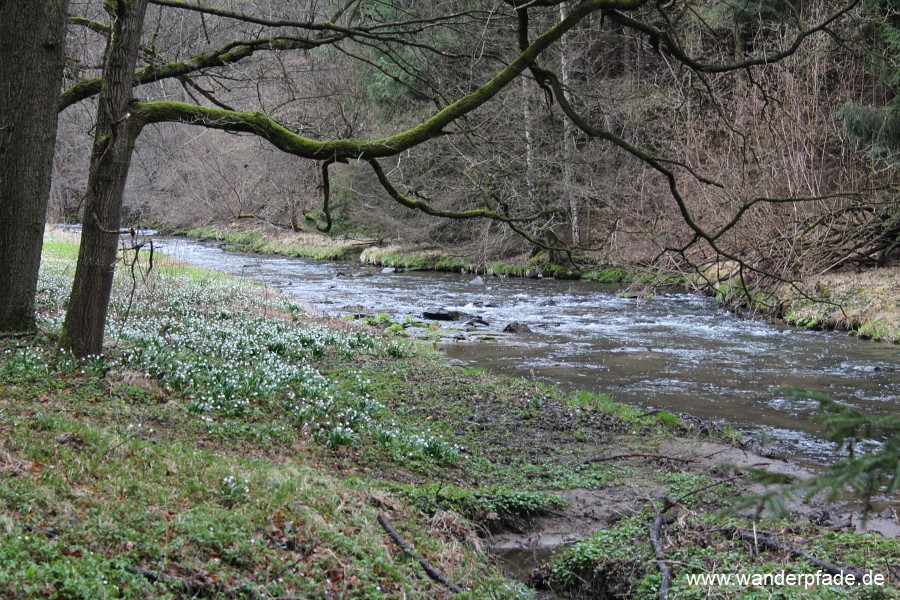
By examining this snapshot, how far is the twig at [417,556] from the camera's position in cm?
512

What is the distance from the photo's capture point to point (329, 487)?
5910 millimetres

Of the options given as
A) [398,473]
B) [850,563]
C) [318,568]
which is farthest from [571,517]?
[318,568]

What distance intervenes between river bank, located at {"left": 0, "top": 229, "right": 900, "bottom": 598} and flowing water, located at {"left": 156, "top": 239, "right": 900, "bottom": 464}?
1935 mm

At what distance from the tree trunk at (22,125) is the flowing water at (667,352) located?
879cm

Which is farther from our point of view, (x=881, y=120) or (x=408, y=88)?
(x=881, y=120)

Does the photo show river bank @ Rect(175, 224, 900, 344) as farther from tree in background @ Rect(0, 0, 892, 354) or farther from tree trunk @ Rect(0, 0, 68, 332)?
tree trunk @ Rect(0, 0, 68, 332)

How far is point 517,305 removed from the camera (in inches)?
973

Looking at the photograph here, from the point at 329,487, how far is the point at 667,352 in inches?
486

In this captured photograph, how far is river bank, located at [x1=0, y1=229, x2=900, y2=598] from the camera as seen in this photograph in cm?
442

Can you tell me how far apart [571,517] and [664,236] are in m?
21.2

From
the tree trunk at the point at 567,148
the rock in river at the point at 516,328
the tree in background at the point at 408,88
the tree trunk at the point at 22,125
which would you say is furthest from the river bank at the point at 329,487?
the tree trunk at the point at 567,148

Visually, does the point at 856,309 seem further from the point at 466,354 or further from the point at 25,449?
the point at 25,449

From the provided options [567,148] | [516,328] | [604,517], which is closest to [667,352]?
[516,328]

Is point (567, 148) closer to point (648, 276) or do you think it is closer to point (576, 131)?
point (576, 131)
